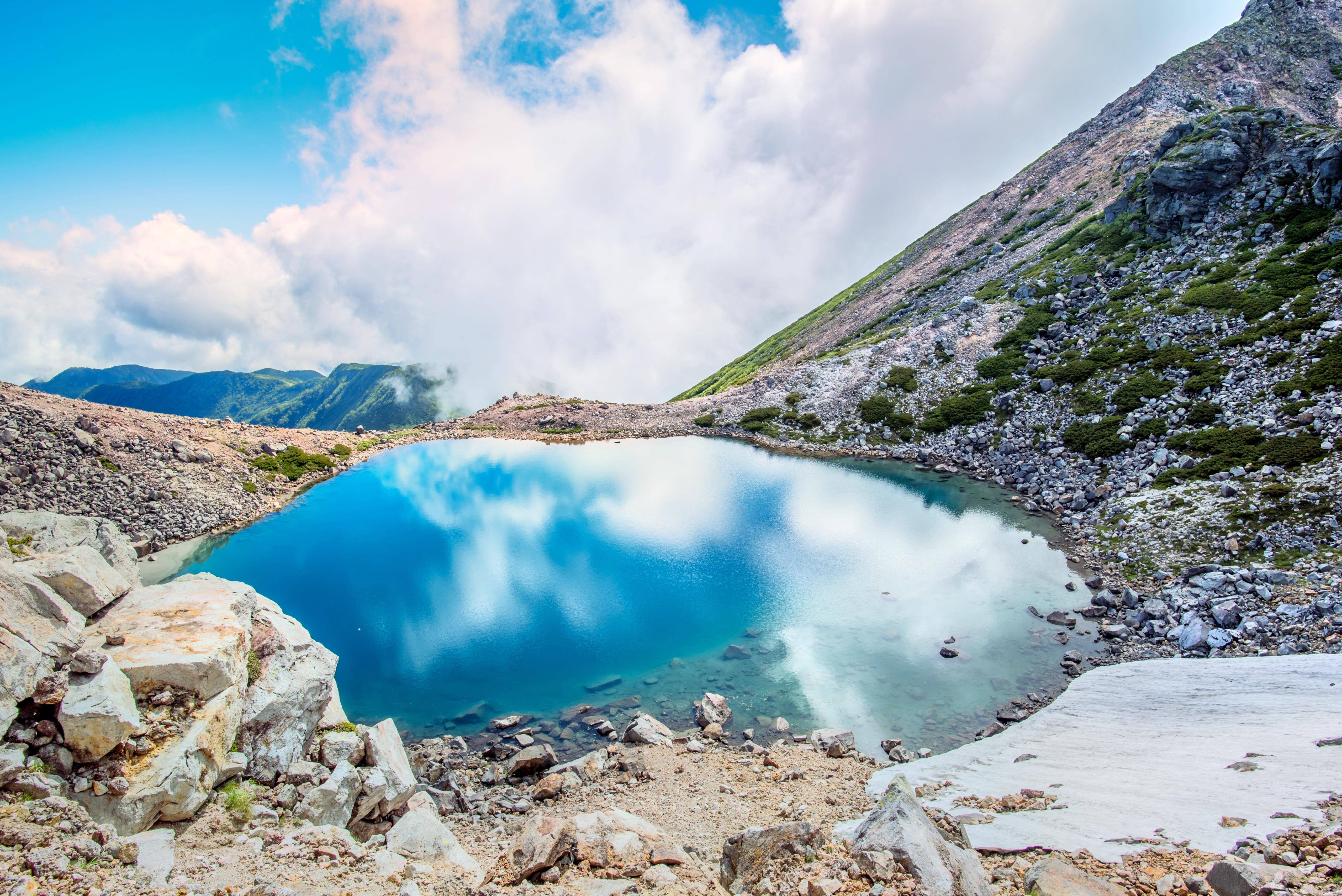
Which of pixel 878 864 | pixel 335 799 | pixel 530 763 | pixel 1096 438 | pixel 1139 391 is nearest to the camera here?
pixel 878 864

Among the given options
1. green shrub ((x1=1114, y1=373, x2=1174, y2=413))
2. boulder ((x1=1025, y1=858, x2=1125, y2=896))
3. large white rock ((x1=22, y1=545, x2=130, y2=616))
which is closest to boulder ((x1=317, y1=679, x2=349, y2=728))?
large white rock ((x1=22, y1=545, x2=130, y2=616))

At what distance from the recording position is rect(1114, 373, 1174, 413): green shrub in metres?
37.8

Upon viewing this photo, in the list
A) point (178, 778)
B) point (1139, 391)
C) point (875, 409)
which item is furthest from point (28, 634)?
point (875, 409)

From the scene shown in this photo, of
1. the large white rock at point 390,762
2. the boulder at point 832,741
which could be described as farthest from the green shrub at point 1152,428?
the large white rock at point 390,762

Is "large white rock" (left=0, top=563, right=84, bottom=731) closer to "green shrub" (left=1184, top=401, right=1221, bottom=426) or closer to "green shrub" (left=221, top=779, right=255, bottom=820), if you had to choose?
"green shrub" (left=221, top=779, right=255, bottom=820)

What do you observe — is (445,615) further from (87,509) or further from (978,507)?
(978,507)

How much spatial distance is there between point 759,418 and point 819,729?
4842cm

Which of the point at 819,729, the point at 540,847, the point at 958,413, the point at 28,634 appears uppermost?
the point at 28,634

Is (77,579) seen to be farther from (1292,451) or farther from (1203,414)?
(1203,414)

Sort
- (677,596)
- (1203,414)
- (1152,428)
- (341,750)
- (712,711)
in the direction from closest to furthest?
1. (341,750)
2. (712,711)
3. (677,596)
4. (1203,414)
5. (1152,428)

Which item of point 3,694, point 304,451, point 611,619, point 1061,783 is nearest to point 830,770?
point 1061,783

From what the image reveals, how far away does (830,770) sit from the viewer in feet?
49.1

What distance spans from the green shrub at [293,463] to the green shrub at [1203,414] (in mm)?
70018

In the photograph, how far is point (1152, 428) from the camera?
34.5 meters
